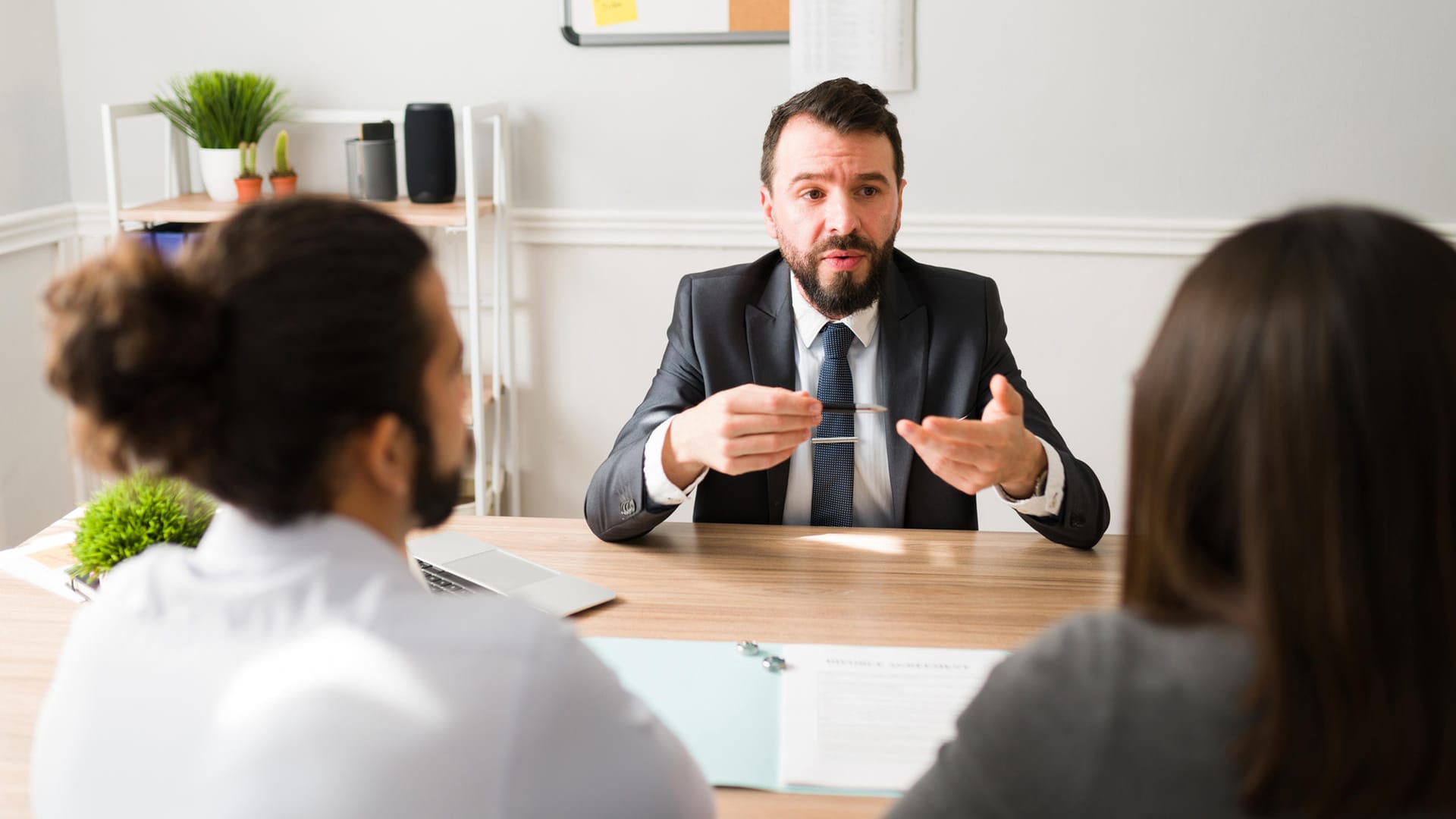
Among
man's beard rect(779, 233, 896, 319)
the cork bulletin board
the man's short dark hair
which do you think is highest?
the cork bulletin board

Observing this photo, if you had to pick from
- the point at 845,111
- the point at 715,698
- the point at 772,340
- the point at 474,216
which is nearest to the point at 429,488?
the point at 715,698

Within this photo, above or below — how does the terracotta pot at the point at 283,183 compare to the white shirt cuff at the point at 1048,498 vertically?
above

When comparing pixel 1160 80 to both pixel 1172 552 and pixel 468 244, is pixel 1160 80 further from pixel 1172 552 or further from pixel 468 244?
pixel 1172 552

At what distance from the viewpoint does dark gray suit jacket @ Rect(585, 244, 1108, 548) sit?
1.79m

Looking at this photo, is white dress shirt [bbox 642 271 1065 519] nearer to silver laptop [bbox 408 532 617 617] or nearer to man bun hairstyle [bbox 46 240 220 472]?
silver laptop [bbox 408 532 617 617]

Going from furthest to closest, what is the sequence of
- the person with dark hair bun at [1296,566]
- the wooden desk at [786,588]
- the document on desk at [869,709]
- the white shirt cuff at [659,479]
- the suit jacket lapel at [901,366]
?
the suit jacket lapel at [901,366], the white shirt cuff at [659,479], the wooden desk at [786,588], the document on desk at [869,709], the person with dark hair bun at [1296,566]

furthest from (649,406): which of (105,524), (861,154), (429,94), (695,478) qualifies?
(429,94)

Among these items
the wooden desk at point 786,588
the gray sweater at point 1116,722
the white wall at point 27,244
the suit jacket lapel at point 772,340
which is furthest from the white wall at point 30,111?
the gray sweater at point 1116,722

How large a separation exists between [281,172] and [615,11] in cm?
87

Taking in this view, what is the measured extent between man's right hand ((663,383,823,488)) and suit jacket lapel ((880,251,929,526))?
0.30 metres

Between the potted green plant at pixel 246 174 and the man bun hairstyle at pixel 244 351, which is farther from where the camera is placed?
the potted green plant at pixel 246 174

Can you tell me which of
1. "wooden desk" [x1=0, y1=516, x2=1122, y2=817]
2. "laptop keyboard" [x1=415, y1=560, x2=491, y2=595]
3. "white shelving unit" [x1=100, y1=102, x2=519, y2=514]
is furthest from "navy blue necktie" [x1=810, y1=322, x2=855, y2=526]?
"white shelving unit" [x1=100, y1=102, x2=519, y2=514]

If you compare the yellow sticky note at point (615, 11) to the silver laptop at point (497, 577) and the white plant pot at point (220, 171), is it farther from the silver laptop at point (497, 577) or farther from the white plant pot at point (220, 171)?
the silver laptop at point (497, 577)

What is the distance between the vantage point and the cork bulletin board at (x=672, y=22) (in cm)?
284
